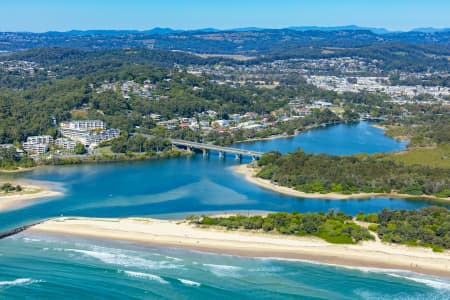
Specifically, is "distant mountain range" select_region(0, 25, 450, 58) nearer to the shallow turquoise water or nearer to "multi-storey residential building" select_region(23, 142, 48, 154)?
"multi-storey residential building" select_region(23, 142, 48, 154)

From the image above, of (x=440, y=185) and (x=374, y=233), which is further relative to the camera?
(x=440, y=185)

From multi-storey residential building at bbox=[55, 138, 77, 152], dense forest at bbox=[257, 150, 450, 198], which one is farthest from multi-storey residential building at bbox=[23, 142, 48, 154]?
dense forest at bbox=[257, 150, 450, 198]

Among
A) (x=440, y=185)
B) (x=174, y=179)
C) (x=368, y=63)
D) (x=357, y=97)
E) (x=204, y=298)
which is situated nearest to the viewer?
(x=204, y=298)

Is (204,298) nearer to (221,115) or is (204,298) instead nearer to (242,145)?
(242,145)

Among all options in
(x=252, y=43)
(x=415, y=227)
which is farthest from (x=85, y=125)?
(x=252, y=43)

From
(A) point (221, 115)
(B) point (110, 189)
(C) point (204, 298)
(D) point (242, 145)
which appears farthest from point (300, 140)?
(C) point (204, 298)

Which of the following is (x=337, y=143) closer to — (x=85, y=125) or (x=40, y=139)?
(x=85, y=125)

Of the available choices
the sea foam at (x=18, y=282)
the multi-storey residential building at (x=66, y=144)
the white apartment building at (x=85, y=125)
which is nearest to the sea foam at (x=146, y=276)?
the sea foam at (x=18, y=282)
